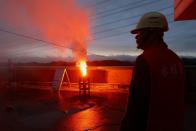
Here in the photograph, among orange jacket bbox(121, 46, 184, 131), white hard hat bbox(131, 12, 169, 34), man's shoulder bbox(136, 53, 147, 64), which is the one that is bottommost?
orange jacket bbox(121, 46, 184, 131)

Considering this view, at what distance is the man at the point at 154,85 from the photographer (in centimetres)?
310

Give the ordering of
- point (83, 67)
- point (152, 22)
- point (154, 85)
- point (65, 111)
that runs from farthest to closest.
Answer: point (83, 67) < point (65, 111) < point (152, 22) < point (154, 85)

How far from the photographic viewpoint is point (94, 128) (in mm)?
10383

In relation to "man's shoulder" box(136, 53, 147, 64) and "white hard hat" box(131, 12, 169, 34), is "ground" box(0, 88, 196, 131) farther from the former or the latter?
"man's shoulder" box(136, 53, 147, 64)

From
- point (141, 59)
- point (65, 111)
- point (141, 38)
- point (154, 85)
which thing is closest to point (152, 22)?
point (141, 38)

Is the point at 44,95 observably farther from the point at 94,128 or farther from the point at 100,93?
the point at 94,128

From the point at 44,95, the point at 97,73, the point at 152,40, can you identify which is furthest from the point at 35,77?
the point at 152,40

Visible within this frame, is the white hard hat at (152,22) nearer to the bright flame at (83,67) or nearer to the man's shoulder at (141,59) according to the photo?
the man's shoulder at (141,59)

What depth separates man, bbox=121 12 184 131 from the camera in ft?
10.2

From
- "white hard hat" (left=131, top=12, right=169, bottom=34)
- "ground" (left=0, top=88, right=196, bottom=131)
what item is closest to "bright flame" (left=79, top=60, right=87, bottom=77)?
"ground" (left=0, top=88, right=196, bottom=131)

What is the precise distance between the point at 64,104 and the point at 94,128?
4.33m

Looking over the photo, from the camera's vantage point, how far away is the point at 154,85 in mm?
3123

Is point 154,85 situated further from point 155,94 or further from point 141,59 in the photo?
point 141,59

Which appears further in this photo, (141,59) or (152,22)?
(152,22)
